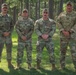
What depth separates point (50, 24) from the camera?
34.5 feet

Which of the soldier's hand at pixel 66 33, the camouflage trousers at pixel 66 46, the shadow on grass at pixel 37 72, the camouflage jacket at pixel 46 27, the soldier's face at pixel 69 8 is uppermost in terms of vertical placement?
the soldier's face at pixel 69 8

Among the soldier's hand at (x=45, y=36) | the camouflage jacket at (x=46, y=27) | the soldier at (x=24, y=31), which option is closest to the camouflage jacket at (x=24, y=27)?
the soldier at (x=24, y=31)

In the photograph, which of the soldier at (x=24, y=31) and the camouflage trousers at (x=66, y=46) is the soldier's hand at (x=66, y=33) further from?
the soldier at (x=24, y=31)

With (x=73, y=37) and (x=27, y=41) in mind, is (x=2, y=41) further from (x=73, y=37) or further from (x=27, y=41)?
(x=73, y=37)

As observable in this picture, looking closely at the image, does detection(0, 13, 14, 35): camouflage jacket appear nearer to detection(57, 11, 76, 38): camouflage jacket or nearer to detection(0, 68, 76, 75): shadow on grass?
detection(0, 68, 76, 75): shadow on grass

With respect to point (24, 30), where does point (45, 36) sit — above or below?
below

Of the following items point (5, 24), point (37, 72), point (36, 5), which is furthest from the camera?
point (36, 5)

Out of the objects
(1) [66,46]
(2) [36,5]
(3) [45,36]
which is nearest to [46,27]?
(3) [45,36]

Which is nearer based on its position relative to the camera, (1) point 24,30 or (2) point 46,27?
(2) point 46,27

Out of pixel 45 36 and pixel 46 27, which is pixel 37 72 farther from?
pixel 46 27

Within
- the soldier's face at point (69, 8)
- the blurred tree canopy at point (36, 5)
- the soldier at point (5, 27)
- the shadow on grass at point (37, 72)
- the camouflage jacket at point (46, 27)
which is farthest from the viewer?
the blurred tree canopy at point (36, 5)

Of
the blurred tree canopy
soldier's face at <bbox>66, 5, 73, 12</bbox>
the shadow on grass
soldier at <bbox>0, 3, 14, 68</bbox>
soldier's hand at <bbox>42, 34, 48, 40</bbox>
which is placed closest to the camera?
the shadow on grass

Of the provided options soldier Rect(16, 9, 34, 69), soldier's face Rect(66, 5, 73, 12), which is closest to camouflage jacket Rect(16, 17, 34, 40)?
soldier Rect(16, 9, 34, 69)

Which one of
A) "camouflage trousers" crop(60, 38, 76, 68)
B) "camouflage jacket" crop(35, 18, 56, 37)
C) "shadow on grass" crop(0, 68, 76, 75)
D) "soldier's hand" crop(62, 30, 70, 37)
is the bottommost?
"shadow on grass" crop(0, 68, 76, 75)
